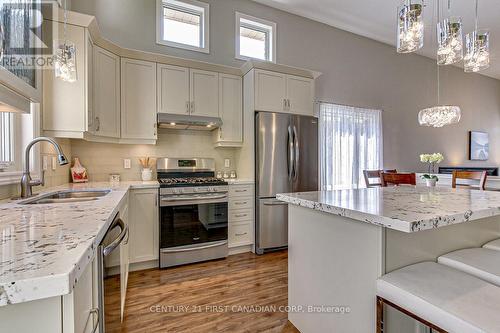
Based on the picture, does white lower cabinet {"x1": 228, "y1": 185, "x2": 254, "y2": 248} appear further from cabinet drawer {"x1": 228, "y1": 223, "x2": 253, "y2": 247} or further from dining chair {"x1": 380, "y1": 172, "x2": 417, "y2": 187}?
dining chair {"x1": 380, "y1": 172, "x2": 417, "y2": 187}

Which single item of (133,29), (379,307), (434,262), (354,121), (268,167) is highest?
(133,29)

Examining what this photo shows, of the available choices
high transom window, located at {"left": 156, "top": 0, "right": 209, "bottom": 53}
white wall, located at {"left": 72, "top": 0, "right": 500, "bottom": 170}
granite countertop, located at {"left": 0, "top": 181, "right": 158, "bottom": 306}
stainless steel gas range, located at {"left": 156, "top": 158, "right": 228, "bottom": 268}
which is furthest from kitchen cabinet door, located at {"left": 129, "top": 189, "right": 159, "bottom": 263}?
high transom window, located at {"left": 156, "top": 0, "right": 209, "bottom": 53}

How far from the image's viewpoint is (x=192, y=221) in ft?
9.21

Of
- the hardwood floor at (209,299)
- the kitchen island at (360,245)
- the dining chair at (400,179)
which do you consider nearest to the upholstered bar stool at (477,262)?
the kitchen island at (360,245)

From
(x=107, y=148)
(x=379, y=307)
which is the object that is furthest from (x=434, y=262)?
(x=107, y=148)

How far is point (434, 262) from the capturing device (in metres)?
1.25

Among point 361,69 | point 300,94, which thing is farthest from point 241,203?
point 361,69

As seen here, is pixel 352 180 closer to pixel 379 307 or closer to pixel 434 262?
pixel 434 262

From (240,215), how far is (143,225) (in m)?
1.14

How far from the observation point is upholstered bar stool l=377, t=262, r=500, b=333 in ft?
2.68

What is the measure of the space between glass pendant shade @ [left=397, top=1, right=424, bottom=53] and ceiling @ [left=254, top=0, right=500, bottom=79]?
246cm

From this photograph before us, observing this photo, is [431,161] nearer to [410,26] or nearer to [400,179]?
[400,179]

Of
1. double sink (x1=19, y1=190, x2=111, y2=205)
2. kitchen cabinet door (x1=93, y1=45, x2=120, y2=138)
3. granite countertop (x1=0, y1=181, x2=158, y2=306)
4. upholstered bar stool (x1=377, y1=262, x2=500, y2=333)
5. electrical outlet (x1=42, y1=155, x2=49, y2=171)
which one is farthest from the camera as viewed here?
kitchen cabinet door (x1=93, y1=45, x2=120, y2=138)

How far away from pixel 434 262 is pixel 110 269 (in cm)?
157
